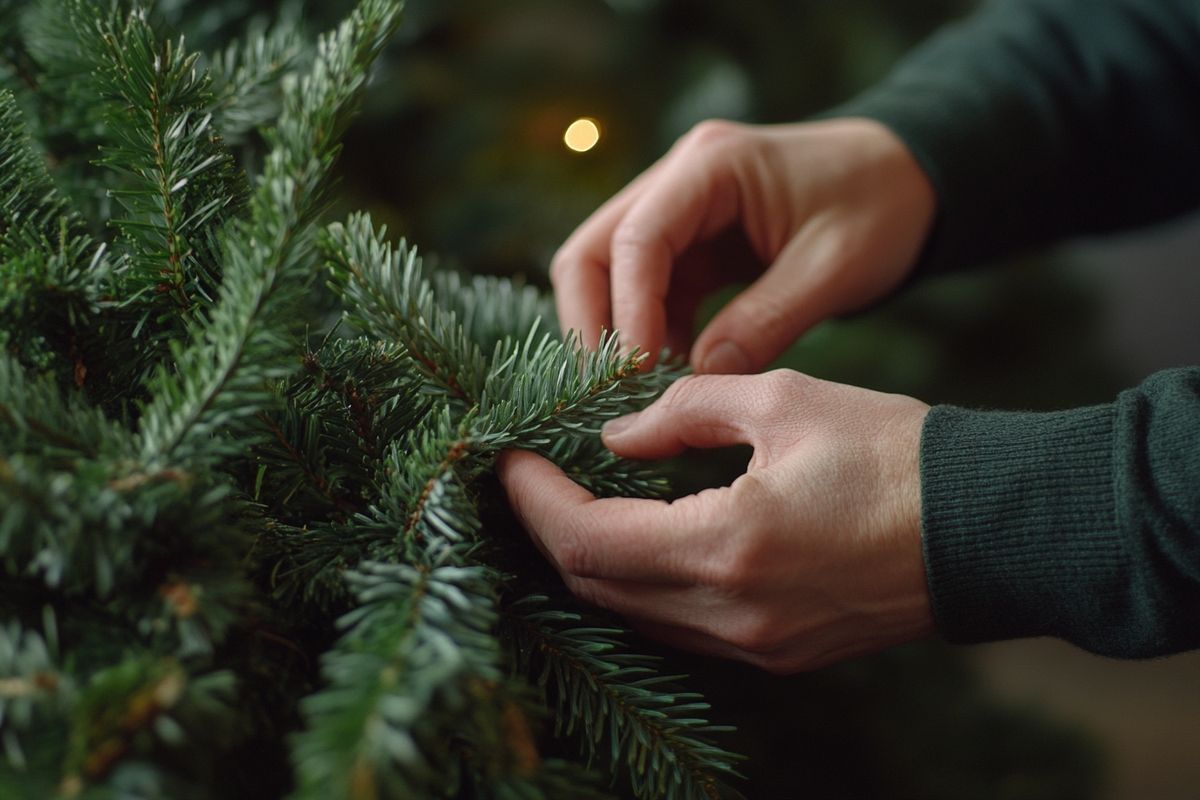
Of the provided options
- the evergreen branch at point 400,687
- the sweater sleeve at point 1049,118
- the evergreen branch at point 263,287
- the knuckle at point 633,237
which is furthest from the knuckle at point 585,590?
the sweater sleeve at point 1049,118

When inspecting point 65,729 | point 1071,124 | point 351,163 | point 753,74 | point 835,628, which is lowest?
point 835,628

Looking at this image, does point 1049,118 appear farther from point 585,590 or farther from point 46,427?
point 46,427

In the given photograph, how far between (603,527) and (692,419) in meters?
0.10

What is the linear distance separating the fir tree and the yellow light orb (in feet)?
2.02

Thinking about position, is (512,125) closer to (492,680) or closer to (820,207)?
(820,207)

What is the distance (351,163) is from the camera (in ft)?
3.41

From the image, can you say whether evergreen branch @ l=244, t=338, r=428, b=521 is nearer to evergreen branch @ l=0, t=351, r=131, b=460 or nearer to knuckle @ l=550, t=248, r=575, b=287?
evergreen branch @ l=0, t=351, r=131, b=460

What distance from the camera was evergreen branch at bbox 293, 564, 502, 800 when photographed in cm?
27

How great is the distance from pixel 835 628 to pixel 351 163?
0.80m

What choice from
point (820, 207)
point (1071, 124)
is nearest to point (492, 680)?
point (820, 207)

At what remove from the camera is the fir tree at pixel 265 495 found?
0.30m

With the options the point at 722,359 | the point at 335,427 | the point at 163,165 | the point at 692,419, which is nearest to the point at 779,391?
the point at 692,419

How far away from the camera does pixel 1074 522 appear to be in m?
0.50

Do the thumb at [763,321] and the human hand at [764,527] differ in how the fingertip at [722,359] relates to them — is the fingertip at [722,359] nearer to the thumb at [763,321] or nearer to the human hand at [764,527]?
the thumb at [763,321]
